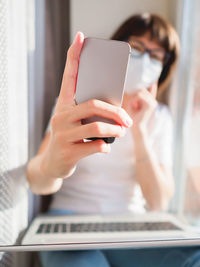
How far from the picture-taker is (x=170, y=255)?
579 millimetres

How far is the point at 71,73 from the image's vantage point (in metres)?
0.44

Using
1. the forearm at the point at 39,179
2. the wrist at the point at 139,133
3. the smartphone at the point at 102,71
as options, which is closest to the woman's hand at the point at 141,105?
the wrist at the point at 139,133

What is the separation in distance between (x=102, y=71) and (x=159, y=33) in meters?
0.36

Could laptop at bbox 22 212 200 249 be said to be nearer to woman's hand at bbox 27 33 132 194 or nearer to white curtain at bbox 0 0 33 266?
white curtain at bbox 0 0 33 266

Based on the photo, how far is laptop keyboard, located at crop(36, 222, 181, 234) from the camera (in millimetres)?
634

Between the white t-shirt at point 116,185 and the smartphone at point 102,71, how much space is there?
35 cm

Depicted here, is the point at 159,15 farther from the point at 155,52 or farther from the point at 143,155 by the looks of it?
the point at 143,155

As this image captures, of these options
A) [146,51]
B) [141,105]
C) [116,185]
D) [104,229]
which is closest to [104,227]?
[104,229]

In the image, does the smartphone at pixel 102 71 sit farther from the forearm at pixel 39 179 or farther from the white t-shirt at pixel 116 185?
the white t-shirt at pixel 116 185

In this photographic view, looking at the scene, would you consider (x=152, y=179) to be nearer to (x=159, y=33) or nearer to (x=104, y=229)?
(x=104, y=229)

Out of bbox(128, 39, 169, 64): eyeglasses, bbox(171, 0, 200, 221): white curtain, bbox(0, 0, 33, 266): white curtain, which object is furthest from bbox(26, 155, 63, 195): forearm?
bbox(171, 0, 200, 221): white curtain

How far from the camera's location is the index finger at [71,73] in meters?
0.42

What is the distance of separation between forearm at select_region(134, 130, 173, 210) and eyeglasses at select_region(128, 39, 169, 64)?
244 millimetres

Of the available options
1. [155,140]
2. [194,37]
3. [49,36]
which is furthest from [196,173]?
[49,36]
